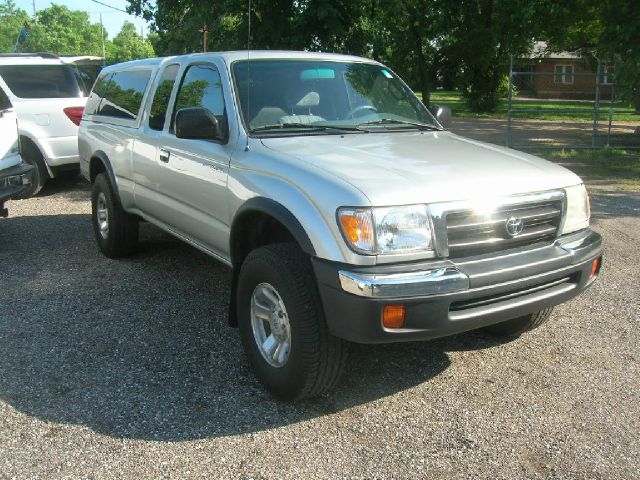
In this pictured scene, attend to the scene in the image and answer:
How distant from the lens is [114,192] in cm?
633

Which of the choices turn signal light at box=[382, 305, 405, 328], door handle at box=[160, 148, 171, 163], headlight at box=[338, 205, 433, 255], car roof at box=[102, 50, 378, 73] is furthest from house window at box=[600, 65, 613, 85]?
turn signal light at box=[382, 305, 405, 328]

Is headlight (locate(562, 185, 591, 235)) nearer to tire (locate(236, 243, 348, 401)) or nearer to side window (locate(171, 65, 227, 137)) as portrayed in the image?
tire (locate(236, 243, 348, 401))

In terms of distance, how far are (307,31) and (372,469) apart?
12.4 metres

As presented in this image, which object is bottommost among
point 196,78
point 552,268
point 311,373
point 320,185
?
point 311,373

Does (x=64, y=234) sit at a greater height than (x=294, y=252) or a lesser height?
lesser

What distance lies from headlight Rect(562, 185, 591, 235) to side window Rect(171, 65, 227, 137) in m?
2.18

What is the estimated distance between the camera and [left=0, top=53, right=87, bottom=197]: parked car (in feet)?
31.6

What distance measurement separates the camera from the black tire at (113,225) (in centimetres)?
636

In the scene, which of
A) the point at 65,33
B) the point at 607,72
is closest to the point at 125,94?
the point at 607,72

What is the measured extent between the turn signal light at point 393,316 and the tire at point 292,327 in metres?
0.38

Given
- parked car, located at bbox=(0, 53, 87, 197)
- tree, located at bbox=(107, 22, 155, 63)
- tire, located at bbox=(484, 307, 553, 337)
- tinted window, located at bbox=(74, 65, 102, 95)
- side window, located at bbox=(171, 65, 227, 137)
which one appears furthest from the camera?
tree, located at bbox=(107, 22, 155, 63)

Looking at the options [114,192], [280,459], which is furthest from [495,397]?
[114,192]

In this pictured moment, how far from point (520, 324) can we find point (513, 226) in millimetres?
1182

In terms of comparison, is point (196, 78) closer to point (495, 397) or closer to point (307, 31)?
point (495, 397)
